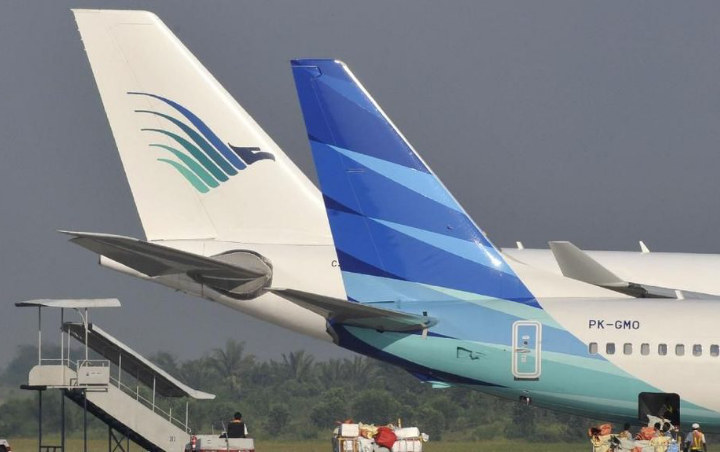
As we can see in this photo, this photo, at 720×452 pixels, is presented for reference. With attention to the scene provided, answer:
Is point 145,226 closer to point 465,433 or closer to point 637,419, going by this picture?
point 637,419

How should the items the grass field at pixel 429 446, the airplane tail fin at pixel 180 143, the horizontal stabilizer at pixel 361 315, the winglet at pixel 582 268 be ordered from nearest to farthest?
→ the horizontal stabilizer at pixel 361 315 < the winglet at pixel 582 268 < the airplane tail fin at pixel 180 143 < the grass field at pixel 429 446

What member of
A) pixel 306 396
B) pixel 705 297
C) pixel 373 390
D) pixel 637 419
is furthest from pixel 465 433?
pixel 637 419

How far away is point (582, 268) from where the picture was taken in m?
32.6

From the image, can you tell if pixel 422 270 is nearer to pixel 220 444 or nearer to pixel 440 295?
pixel 440 295

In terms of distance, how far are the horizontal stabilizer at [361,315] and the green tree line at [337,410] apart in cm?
2080

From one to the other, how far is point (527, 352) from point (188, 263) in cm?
702

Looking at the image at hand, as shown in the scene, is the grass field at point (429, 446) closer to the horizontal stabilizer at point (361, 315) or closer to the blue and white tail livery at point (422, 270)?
the blue and white tail livery at point (422, 270)

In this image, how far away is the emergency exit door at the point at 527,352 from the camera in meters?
29.2

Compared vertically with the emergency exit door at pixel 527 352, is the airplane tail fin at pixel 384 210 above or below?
above

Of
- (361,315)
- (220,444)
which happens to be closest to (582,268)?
(361,315)

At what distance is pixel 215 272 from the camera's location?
31.0m

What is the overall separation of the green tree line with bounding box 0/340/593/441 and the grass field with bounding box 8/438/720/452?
2.20 ft

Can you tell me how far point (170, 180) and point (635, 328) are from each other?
38.9 ft

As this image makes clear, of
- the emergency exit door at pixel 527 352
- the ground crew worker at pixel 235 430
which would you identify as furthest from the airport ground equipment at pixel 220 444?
the emergency exit door at pixel 527 352
